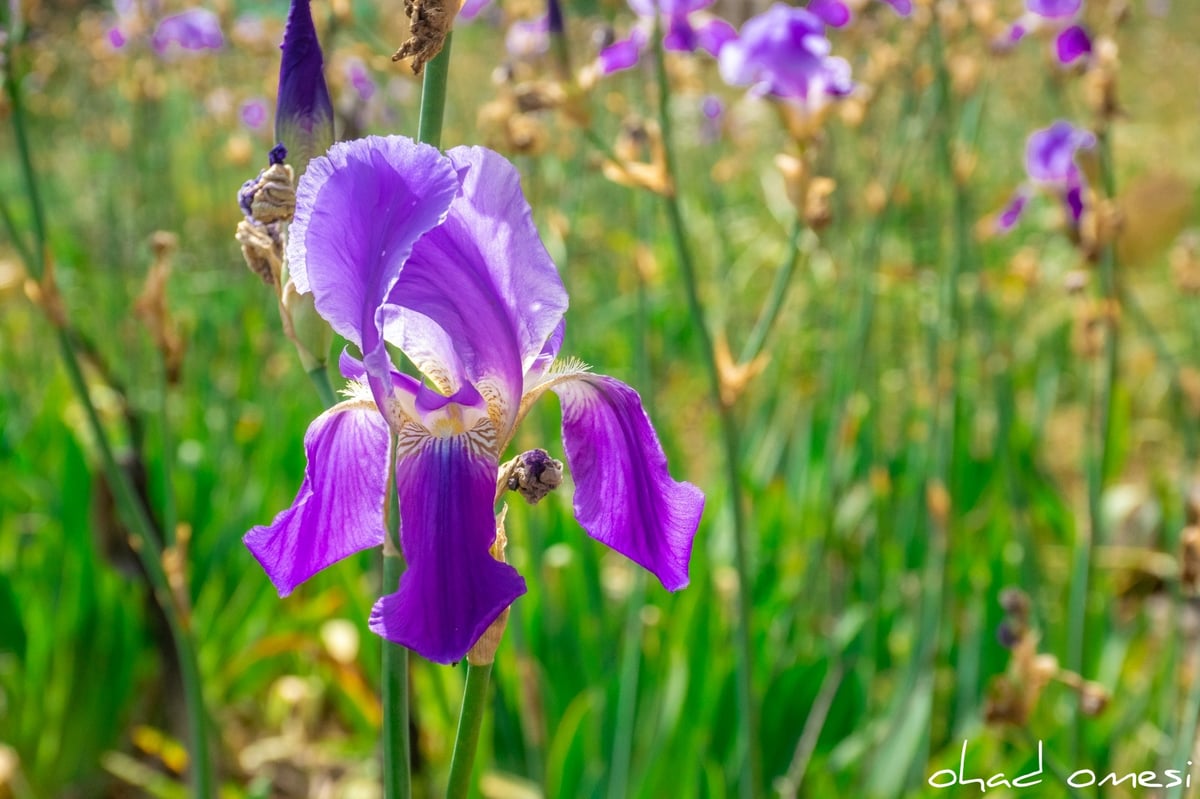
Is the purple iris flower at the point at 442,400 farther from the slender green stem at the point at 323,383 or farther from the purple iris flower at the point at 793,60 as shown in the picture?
the purple iris flower at the point at 793,60

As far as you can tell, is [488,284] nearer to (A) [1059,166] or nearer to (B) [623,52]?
(B) [623,52]

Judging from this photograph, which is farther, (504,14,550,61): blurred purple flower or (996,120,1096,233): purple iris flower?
(504,14,550,61): blurred purple flower

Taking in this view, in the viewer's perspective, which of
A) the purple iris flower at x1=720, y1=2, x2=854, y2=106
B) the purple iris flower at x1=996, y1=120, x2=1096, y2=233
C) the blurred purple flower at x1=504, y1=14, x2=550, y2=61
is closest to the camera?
the purple iris flower at x1=720, y1=2, x2=854, y2=106

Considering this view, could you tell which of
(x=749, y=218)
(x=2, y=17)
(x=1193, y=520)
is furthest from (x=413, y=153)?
(x=749, y=218)
